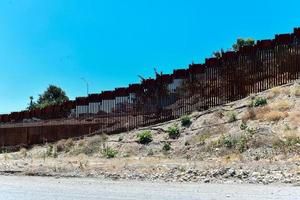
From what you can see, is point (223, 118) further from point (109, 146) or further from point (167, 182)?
point (167, 182)

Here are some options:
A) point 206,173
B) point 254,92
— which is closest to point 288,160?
point 206,173

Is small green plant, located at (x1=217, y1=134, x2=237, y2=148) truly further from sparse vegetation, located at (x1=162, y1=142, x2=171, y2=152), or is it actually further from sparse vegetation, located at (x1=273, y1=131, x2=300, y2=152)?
sparse vegetation, located at (x1=162, y1=142, x2=171, y2=152)

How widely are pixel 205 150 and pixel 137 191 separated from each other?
1218cm

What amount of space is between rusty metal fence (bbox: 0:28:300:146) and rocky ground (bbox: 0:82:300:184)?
133cm

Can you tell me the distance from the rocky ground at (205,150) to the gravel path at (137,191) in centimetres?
178

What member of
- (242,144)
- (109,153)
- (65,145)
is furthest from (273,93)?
(65,145)

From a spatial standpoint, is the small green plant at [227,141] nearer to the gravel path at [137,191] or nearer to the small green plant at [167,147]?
Answer: the small green plant at [167,147]

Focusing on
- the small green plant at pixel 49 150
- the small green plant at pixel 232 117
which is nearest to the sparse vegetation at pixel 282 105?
the small green plant at pixel 232 117

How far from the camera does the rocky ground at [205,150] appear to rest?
19.5 meters

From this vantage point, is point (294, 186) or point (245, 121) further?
point (245, 121)

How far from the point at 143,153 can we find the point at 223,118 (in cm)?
502

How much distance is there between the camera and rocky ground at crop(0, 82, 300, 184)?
19.5 meters

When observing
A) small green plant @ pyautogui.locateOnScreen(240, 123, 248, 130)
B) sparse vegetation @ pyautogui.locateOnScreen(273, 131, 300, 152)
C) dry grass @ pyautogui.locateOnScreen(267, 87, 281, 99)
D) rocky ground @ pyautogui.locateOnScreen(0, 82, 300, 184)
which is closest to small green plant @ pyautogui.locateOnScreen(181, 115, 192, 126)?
rocky ground @ pyautogui.locateOnScreen(0, 82, 300, 184)

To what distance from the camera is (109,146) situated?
33.2m
